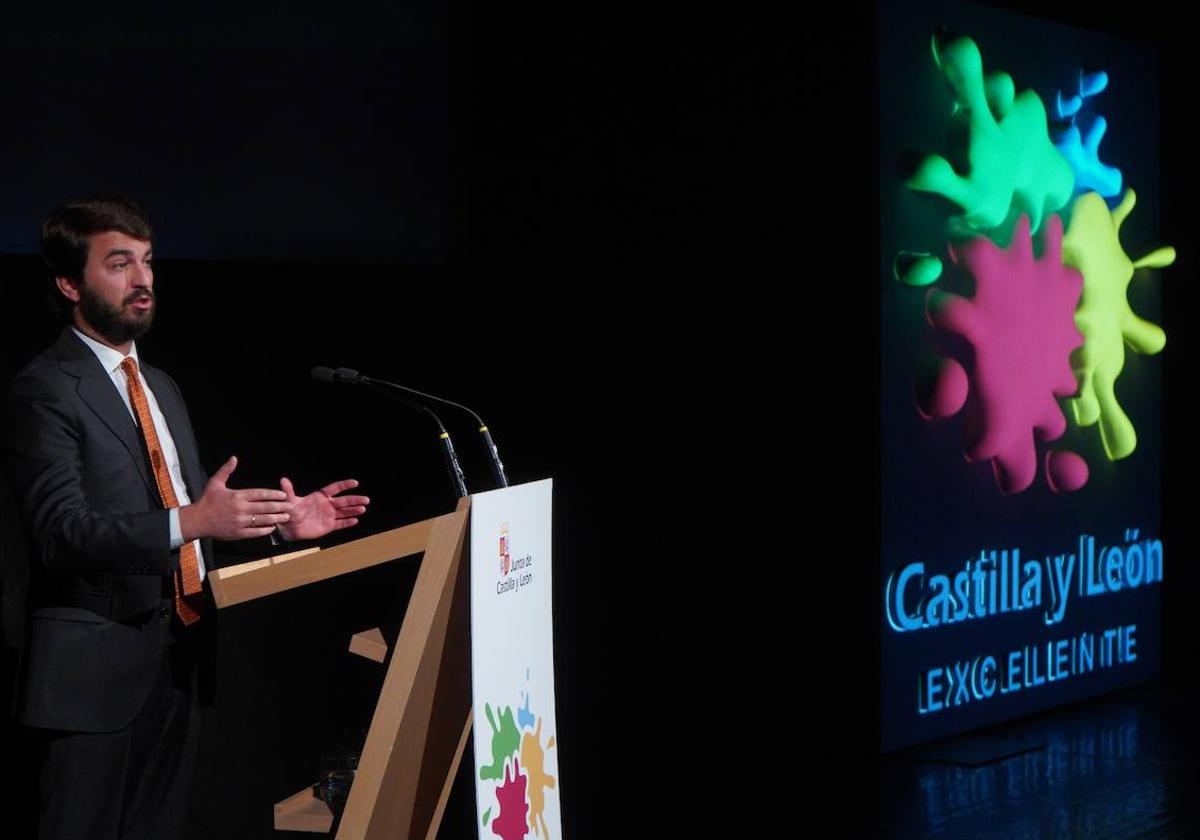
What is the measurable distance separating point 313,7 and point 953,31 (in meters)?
2.24

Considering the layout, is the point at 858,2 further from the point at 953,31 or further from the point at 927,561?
the point at 927,561

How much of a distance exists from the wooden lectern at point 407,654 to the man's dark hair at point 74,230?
0.59m

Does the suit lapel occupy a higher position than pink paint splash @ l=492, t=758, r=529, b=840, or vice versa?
the suit lapel

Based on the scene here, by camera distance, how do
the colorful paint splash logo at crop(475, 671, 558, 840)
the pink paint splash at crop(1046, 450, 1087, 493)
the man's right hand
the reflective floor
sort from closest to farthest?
1. the man's right hand
2. the colorful paint splash logo at crop(475, 671, 558, 840)
3. the reflective floor
4. the pink paint splash at crop(1046, 450, 1087, 493)

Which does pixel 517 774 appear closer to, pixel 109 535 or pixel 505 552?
pixel 505 552

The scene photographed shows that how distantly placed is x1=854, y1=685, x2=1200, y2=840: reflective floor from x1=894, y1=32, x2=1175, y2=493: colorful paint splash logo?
878 millimetres

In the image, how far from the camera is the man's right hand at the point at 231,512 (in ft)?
7.71

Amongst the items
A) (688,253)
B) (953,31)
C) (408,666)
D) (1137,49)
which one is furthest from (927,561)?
(408,666)

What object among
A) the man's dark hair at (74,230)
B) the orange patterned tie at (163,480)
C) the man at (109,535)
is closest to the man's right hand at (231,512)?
the man at (109,535)

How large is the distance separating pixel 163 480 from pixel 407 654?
0.55m

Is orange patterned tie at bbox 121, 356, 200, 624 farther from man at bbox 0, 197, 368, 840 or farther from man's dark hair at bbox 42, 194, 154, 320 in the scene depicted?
man's dark hair at bbox 42, 194, 154, 320

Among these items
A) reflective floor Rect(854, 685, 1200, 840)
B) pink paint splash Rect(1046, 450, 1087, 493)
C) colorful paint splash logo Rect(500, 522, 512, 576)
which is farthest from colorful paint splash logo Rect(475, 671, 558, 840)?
→ pink paint splash Rect(1046, 450, 1087, 493)

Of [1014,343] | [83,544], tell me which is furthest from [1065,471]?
[83,544]

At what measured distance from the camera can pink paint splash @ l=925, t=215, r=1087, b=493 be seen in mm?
Answer: 5176
